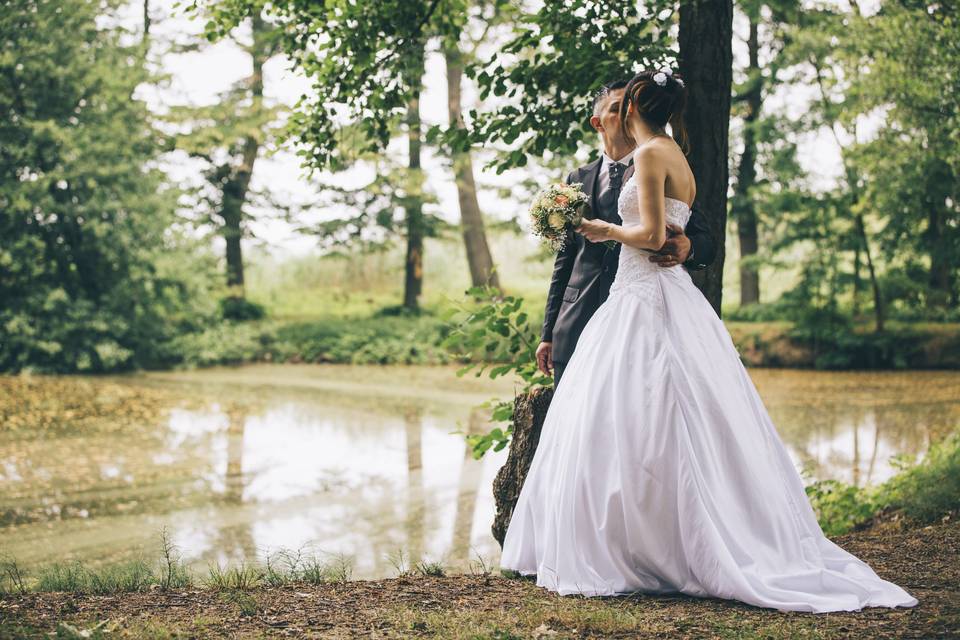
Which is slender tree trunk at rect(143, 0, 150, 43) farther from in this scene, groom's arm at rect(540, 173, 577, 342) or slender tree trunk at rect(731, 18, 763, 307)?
groom's arm at rect(540, 173, 577, 342)

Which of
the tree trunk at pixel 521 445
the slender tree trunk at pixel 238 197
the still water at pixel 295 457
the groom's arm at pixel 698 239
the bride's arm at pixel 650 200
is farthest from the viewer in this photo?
the slender tree trunk at pixel 238 197

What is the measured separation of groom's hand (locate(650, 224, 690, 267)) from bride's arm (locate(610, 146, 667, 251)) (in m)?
0.13

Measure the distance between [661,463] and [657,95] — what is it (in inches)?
71.2

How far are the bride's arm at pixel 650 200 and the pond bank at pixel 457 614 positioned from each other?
1669mm

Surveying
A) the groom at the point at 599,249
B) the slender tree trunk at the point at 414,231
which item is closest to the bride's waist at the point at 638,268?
the groom at the point at 599,249

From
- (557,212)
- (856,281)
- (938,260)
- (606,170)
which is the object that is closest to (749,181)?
(856,281)

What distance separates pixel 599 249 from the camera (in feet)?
15.6

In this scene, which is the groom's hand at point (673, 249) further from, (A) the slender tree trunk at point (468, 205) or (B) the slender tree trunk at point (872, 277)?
(A) the slender tree trunk at point (468, 205)

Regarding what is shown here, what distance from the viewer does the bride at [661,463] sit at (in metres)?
3.87

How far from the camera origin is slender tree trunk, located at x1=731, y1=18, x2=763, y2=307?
71.2 feet

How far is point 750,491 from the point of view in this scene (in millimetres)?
4012

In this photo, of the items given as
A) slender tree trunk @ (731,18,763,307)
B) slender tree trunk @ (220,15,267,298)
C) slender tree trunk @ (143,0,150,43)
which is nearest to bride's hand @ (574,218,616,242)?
slender tree trunk @ (731,18,763,307)

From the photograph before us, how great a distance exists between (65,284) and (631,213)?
18.9 m

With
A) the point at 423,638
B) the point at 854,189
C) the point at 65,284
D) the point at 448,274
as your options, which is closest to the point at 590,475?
the point at 423,638
